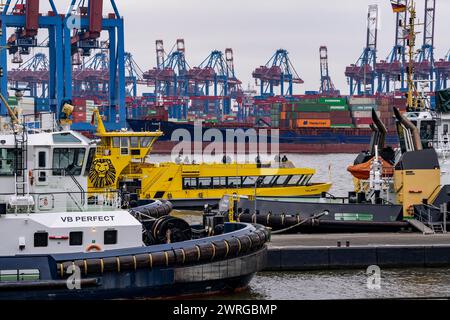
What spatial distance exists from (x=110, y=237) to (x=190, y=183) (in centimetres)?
1849

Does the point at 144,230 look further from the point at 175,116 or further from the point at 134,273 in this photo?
the point at 175,116

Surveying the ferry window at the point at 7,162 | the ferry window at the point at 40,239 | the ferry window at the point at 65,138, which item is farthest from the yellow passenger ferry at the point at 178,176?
the ferry window at the point at 40,239

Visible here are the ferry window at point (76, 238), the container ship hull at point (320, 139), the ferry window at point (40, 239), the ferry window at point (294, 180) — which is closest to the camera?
the ferry window at point (40, 239)

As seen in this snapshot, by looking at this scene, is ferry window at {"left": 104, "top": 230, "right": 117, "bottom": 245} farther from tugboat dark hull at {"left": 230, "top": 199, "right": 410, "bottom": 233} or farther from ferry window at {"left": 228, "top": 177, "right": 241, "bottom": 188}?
ferry window at {"left": 228, "top": 177, "right": 241, "bottom": 188}

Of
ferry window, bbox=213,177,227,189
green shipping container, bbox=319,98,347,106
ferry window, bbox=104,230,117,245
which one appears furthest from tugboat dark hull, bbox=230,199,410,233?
green shipping container, bbox=319,98,347,106

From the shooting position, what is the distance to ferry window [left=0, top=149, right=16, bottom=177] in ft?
54.0

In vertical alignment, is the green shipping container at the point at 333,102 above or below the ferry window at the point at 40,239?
above

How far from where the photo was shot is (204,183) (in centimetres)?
3459

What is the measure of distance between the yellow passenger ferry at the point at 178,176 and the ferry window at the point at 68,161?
1455cm

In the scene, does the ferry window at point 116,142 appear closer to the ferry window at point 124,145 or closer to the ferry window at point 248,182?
the ferry window at point 124,145

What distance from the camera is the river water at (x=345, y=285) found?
59.6 feet

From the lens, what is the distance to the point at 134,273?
51.2 feet

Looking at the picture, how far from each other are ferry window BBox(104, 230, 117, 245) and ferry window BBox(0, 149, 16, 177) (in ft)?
7.16
